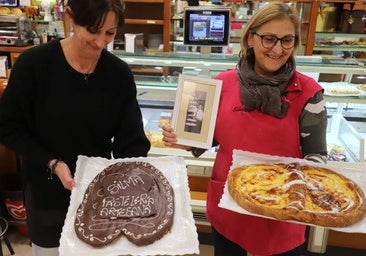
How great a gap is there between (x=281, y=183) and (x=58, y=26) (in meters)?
5.82

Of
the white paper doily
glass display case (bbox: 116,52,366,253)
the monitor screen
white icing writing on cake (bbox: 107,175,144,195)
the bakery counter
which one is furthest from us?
the bakery counter

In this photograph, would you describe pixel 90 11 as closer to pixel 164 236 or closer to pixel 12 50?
pixel 164 236

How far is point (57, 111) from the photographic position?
5.00 feet

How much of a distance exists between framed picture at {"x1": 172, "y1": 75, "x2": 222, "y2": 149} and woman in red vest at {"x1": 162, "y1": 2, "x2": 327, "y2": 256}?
0.04 metres

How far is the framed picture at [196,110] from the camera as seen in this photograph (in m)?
1.78

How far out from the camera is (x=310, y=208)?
58.0 inches

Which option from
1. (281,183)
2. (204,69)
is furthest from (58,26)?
(281,183)

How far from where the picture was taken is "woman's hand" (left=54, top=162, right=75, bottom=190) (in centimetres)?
150

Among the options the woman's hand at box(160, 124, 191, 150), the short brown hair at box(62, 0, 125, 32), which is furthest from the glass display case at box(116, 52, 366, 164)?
the short brown hair at box(62, 0, 125, 32)

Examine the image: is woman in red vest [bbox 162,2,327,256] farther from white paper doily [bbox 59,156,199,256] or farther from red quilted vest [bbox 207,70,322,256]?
white paper doily [bbox 59,156,199,256]

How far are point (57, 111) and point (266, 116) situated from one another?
92 cm

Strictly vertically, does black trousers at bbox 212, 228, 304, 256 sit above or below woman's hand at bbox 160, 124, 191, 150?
below

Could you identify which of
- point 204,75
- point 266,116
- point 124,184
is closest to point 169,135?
point 124,184

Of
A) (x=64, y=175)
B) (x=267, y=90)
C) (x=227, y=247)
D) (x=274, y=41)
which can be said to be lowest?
(x=227, y=247)
